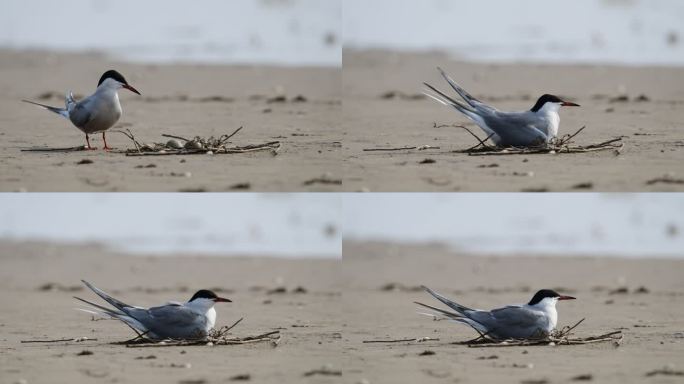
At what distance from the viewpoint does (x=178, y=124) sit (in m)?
9.42

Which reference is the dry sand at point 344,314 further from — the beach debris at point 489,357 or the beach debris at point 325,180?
the beach debris at point 325,180

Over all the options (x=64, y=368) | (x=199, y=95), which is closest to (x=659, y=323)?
(x=64, y=368)

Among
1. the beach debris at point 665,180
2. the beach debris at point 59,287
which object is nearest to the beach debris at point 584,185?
the beach debris at point 665,180

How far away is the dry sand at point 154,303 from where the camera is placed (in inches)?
251

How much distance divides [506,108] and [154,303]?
10.1ft

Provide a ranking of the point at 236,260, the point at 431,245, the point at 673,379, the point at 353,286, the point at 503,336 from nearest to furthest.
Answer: the point at 673,379, the point at 503,336, the point at 353,286, the point at 236,260, the point at 431,245

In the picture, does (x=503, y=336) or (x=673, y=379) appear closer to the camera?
(x=673, y=379)

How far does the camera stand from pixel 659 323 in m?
7.94

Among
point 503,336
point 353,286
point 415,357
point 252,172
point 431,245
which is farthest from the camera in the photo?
point 431,245

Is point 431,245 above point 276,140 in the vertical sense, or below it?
below

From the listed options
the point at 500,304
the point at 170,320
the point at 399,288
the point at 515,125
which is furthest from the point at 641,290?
the point at 170,320

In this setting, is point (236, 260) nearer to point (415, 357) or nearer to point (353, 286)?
point (353, 286)

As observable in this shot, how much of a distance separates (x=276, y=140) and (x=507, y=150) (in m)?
1.59

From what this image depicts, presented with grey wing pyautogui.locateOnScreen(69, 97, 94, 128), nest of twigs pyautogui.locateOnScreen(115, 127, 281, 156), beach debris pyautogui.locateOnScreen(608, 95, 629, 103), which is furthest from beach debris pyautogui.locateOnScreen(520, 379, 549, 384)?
beach debris pyautogui.locateOnScreen(608, 95, 629, 103)
